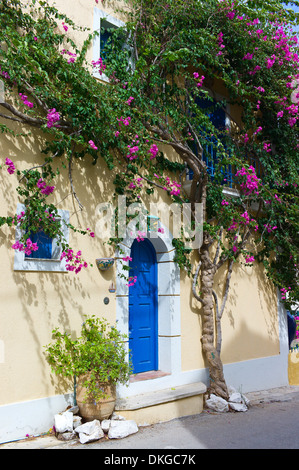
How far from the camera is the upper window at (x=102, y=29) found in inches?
241

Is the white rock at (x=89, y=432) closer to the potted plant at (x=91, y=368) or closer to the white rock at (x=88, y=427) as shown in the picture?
the white rock at (x=88, y=427)

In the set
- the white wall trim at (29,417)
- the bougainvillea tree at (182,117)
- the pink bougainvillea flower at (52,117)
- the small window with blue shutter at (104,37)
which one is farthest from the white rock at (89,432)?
the small window with blue shutter at (104,37)

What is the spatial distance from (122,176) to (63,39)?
2036mm

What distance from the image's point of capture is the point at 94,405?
496 centimetres

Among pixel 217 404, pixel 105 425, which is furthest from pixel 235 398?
pixel 105 425

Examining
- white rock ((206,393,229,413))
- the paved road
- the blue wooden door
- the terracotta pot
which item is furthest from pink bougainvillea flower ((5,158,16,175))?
white rock ((206,393,229,413))

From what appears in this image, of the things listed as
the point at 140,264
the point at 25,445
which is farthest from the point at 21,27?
the point at 25,445

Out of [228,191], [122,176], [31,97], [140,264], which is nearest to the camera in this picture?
[31,97]

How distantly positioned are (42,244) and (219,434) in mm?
3233

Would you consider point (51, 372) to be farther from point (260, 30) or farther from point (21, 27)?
point (260, 30)

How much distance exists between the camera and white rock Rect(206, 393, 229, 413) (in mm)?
6320

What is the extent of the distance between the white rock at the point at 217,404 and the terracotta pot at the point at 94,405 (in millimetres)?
1928

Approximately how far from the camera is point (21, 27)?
538cm

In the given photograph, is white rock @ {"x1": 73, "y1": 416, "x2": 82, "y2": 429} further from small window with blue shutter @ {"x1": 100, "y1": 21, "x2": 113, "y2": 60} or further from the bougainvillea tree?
small window with blue shutter @ {"x1": 100, "y1": 21, "x2": 113, "y2": 60}
